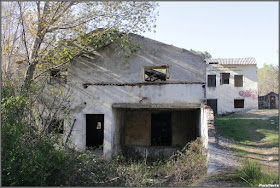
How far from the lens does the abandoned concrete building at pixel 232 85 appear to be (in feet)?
75.9

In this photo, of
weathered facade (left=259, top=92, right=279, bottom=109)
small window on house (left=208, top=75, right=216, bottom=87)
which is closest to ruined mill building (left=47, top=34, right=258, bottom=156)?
small window on house (left=208, top=75, right=216, bottom=87)

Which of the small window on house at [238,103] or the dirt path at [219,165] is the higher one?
the small window on house at [238,103]

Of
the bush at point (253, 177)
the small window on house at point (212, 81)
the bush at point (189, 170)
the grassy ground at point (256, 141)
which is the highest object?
the small window on house at point (212, 81)

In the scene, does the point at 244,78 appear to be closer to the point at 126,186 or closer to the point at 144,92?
the point at 144,92

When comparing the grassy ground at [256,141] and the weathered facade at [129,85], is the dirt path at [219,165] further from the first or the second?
the weathered facade at [129,85]

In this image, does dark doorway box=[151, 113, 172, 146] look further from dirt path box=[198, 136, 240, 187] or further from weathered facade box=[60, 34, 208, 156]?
dirt path box=[198, 136, 240, 187]

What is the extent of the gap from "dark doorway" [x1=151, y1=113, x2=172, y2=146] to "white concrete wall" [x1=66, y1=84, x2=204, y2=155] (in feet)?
11.6

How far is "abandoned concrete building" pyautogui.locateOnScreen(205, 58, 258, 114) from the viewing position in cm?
2312

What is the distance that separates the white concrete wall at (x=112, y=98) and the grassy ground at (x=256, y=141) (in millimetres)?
2605

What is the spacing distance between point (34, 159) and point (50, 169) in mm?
718

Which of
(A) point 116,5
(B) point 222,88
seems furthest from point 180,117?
(B) point 222,88

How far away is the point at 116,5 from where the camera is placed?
10555 mm

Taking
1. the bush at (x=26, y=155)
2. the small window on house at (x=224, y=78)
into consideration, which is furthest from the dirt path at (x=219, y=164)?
the small window on house at (x=224, y=78)

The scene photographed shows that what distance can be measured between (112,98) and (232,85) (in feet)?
52.1
